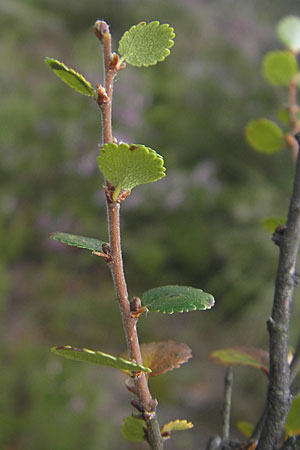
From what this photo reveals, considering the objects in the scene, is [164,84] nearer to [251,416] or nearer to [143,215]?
[143,215]

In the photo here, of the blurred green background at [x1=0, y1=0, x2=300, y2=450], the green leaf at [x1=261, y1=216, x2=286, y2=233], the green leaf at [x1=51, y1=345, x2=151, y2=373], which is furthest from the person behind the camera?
the blurred green background at [x1=0, y1=0, x2=300, y2=450]

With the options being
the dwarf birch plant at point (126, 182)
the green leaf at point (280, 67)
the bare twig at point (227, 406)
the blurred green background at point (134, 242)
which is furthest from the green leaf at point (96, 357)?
the blurred green background at point (134, 242)

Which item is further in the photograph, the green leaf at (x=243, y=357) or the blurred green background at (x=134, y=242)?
the blurred green background at (x=134, y=242)

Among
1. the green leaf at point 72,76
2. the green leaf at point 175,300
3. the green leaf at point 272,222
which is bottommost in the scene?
the green leaf at point 175,300

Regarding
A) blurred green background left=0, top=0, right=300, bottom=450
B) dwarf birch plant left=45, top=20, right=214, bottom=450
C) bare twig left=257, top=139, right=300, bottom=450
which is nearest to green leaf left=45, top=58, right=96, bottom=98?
dwarf birch plant left=45, top=20, right=214, bottom=450

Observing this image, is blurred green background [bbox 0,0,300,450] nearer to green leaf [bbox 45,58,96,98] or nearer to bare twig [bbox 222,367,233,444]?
bare twig [bbox 222,367,233,444]

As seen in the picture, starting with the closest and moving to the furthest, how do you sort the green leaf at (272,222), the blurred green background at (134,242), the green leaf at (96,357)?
the green leaf at (96,357)
the green leaf at (272,222)
the blurred green background at (134,242)

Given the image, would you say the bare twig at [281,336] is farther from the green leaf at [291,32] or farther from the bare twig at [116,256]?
the green leaf at [291,32]
